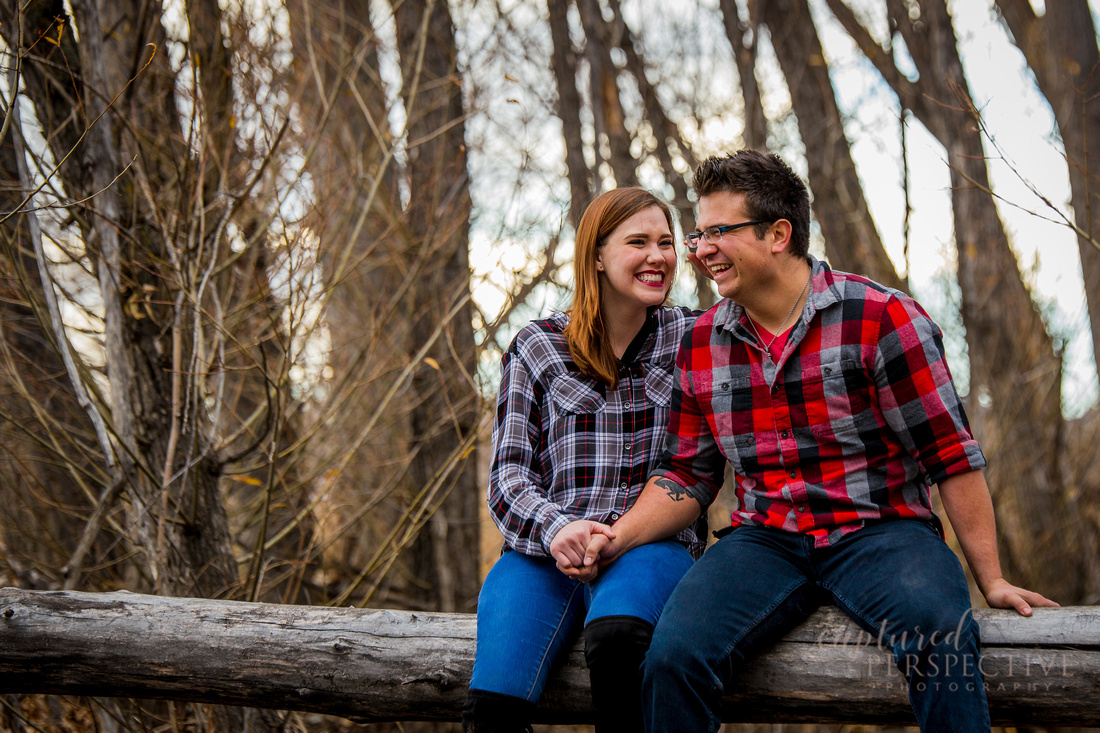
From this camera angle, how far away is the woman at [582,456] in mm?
1925

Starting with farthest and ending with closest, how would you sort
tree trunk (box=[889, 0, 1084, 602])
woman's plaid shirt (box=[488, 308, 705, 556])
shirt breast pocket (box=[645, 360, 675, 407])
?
tree trunk (box=[889, 0, 1084, 602]) < shirt breast pocket (box=[645, 360, 675, 407]) < woman's plaid shirt (box=[488, 308, 705, 556])

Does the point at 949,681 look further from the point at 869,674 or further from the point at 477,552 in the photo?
the point at 477,552

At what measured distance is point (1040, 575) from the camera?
19.0 feet

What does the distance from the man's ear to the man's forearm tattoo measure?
2.27 feet

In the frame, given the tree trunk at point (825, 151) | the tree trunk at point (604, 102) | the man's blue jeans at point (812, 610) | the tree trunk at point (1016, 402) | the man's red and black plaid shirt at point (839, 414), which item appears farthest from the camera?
the tree trunk at point (825, 151)

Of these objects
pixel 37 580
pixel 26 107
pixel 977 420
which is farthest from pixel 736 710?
pixel 977 420

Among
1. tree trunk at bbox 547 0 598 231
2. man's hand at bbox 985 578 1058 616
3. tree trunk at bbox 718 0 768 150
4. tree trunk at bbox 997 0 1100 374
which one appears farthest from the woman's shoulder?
tree trunk at bbox 997 0 1100 374

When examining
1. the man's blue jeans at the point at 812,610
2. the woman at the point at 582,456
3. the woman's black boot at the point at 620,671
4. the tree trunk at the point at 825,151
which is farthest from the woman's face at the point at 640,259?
the tree trunk at the point at 825,151

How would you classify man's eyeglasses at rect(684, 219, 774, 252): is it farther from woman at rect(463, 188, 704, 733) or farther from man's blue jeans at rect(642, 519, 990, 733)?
man's blue jeans at rect(642, 519, 990, 733)

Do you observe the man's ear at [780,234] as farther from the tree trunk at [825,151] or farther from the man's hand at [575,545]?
the tree trunk at [825,151]

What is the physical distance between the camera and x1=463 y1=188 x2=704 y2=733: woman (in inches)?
75.8

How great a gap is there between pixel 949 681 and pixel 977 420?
3612mm

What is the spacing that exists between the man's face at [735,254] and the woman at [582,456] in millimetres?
240

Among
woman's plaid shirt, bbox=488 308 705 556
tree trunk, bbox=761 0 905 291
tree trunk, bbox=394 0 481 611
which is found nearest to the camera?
woman's plaid shirt, bbox=488 308 705 556
